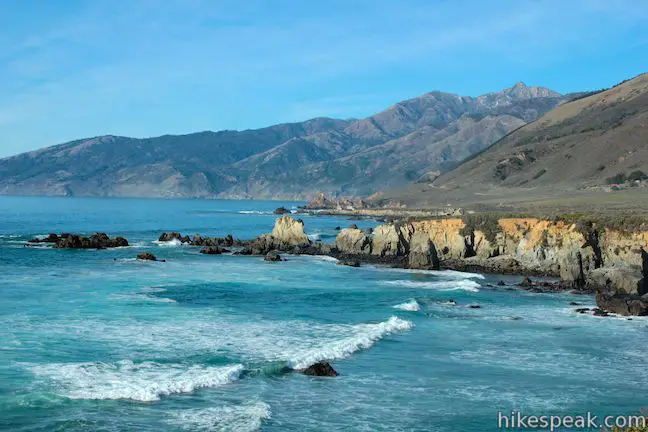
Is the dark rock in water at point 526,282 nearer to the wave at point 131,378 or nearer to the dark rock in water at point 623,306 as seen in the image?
the dark rock in water at point 623,306

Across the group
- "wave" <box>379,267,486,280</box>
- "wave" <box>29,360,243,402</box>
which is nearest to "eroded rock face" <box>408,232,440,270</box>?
"wave" <box>379,267,486,280</box>

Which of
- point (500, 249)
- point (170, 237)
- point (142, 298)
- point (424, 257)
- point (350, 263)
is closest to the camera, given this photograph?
point (142, 298)

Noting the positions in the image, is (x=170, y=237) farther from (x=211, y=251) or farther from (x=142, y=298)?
(x=142, y=298)

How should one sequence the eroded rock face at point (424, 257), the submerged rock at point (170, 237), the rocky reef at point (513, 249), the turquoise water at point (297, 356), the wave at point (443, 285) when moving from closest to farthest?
the turquoise water at point (297, 356) < the rocky reef at point (513, 249) < the wave at point (443, 285) < the eroded rock face at point (424, 257) < the submerged rock at point (170, 237)

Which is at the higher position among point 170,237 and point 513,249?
point 513,249

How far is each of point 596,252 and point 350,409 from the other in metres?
33.8

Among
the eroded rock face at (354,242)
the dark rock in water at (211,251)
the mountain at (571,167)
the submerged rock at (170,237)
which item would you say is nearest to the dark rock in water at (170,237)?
the submerged rock at (170,237)

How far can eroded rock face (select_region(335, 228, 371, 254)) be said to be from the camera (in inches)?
2630

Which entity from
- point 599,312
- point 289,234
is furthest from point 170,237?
point 599,312

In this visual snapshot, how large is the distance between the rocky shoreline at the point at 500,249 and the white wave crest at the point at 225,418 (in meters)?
22.7

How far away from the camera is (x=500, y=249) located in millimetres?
58562

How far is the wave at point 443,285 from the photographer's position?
4478cm

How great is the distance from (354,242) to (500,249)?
14.5 meters

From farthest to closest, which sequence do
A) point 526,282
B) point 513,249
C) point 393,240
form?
point 393,240 < point 513,249 < point 526,282
